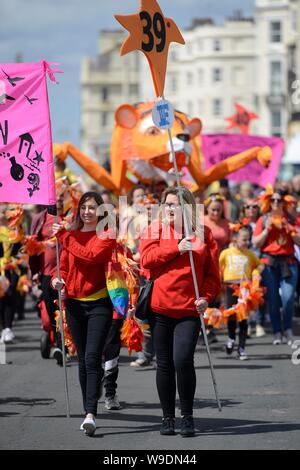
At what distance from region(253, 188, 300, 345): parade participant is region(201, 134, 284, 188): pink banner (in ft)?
14.5

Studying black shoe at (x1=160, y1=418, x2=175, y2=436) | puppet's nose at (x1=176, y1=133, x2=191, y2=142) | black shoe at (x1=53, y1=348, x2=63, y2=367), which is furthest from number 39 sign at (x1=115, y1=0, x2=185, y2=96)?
puppet's nose at (x1=176, y1=133, x2=191, y2=142)

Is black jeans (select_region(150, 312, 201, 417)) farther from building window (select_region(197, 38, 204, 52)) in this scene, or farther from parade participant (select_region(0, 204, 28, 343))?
building window (select_region(197, 38, 204, 52))

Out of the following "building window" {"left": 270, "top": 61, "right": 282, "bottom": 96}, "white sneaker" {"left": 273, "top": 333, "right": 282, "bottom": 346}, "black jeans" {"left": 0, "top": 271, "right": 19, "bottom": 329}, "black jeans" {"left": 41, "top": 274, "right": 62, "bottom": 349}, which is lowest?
"white sneaker" {"left": 273, "top": 333, "right": 282, "bottom": 346}

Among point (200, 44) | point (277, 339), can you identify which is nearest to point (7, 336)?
point (277, 339)

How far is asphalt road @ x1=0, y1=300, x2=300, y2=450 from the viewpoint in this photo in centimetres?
919

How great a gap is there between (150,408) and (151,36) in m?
2.94

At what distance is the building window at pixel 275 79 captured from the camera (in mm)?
97062

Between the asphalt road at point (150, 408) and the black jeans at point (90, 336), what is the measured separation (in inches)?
12.3

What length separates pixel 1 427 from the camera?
981 cm

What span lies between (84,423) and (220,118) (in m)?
100

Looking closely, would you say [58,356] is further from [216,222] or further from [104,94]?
[104,94]

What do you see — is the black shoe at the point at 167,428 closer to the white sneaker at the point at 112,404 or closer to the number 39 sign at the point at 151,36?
the white sneaker at the point at 112,404
